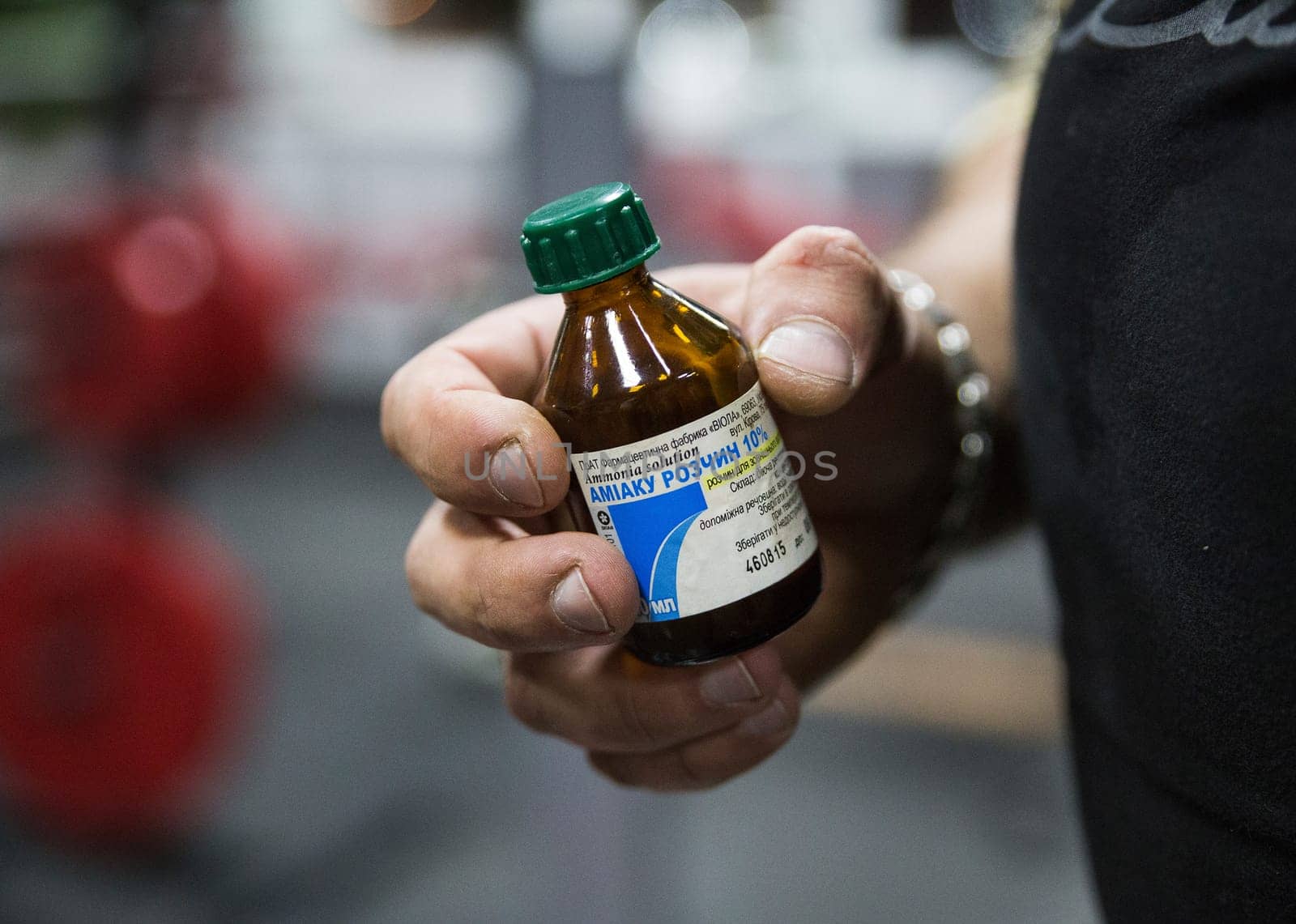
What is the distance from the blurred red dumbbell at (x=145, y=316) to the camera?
142 centimetres

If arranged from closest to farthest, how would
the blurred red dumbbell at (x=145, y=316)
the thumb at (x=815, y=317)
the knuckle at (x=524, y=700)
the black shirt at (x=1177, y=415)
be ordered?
1. the black shirt at (x=1177, y=415)
2. the thumb at (x=815, y=317)
3. the knuckle at (x=524, y=700)
4. the blurred red dumbbell at (x=145, y=316)

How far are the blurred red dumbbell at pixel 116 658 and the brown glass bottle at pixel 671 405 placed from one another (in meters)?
1.24

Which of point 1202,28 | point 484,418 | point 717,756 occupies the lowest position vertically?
point 717,756

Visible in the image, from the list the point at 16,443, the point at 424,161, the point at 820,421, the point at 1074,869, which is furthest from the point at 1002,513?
the point at 16,443

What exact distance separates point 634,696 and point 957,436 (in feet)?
0.84

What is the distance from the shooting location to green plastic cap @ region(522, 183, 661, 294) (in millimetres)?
413

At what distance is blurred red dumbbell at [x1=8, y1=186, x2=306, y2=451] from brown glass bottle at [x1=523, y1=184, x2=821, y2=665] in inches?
45.7

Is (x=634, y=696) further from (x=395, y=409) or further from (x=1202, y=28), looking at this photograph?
(x=1202, y=28)

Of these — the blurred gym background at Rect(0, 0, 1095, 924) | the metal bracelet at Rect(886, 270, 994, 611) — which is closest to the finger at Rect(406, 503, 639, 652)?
the metal bracelet at Rect(886, 270, 994, 611)

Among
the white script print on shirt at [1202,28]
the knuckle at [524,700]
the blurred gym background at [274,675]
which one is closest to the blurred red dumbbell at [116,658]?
the blurred gym background at [274,675]

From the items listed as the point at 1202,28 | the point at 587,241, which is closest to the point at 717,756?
the point at 587,241

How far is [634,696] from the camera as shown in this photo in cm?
52

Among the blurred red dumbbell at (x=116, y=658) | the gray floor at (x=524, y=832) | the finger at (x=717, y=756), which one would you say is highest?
the finger at (x=717, y=756)

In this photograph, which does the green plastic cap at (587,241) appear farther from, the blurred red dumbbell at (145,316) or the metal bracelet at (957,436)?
the blurred red dumbbell at (145,316)
